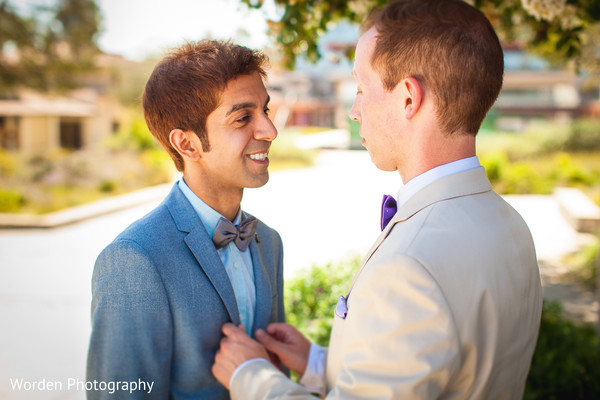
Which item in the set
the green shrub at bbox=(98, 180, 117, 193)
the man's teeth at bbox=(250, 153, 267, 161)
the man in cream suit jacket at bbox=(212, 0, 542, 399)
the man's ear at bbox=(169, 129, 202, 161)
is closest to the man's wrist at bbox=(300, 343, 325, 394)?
the man in cream suit jacket at bbox=(212, 0, 542, 399)

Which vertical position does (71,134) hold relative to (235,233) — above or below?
above

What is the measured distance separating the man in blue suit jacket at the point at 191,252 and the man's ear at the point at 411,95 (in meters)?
0.62

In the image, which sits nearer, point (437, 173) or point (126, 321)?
point (437, 173)

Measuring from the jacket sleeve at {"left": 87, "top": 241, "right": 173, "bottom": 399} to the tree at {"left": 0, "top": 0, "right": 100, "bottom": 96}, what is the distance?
66.1 ft

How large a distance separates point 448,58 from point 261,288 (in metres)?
1.14

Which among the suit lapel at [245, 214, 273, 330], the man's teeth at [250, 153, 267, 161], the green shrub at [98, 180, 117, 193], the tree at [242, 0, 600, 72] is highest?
the tree at [242, 0, 600, 72]

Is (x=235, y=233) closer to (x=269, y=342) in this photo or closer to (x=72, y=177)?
(x=269, y=342)

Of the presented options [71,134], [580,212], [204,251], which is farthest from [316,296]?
[71,134]

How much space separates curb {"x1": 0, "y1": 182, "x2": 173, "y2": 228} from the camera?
1053 cm

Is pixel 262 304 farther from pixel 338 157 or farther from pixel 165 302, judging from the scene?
pixel 338 157

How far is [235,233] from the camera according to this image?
6.33ft

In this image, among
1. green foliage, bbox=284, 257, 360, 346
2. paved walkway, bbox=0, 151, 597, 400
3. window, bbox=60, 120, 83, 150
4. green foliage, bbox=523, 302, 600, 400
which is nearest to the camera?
green foliage, bbox=523, 302, 600, 400

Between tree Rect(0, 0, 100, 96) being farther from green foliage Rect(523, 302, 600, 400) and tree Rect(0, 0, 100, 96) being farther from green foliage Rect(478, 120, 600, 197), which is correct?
green foliage Rect(523, 302, 600, 400)

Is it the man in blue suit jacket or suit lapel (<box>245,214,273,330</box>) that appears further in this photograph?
suit lapel (<box>245,214,273,330</box>)
